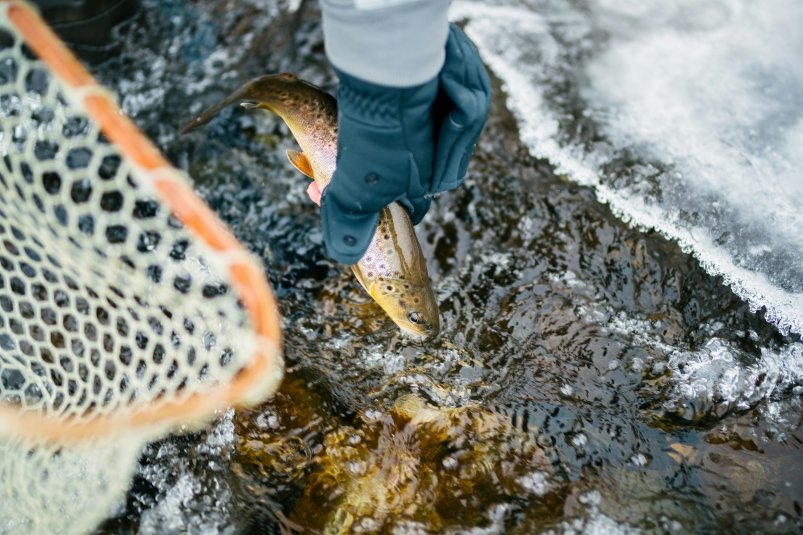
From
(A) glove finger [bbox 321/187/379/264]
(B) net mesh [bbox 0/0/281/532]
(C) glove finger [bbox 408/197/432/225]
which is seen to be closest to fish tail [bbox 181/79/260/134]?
(B) net mesh [bbox 0/0/281/532]

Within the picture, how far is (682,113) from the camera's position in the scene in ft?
13.9

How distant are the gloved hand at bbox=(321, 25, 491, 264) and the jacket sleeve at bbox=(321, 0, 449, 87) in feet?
0.13

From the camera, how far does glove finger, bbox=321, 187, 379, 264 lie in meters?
2.33

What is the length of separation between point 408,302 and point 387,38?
4.35 feet

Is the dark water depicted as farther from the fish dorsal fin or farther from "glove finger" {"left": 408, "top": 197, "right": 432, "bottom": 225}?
the fish dorsal fin

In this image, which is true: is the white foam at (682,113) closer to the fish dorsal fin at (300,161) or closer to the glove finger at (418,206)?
the glove finger at (418,206)

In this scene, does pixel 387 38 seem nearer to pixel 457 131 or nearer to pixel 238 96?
pixel 457 131

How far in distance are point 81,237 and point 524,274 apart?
6.90 feet

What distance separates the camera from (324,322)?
349 cm

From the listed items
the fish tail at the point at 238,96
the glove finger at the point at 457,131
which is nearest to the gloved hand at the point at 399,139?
the glove finger at the point at 457,131

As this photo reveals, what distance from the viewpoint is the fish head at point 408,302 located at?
2.92m

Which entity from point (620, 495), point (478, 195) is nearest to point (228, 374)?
point (620, 495)

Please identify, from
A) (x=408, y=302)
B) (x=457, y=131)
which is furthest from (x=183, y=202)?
(x=408, y=302)

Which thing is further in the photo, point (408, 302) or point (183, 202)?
point (408, 302)
